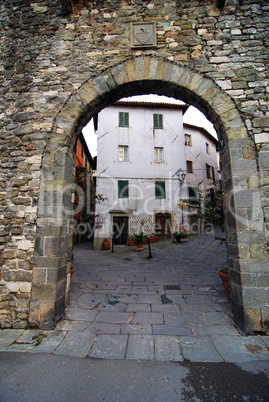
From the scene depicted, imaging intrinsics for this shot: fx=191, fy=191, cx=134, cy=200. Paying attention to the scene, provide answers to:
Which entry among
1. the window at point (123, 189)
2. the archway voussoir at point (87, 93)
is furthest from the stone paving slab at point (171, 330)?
the window at point (123, 189)

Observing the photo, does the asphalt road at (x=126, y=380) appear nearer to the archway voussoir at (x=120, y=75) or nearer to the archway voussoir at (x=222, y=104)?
the archway voussoir at (x=222, y=104)

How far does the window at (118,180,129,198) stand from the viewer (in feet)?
43.0

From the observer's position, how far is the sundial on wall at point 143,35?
11.0ft

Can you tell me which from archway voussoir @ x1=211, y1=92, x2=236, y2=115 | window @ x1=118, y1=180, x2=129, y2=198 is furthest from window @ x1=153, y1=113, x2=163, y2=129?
archway voussoir @ x1=211, y1=92, x2=236, y2=115

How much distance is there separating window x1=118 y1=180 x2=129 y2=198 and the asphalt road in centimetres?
1121

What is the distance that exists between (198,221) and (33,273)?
14111 mm

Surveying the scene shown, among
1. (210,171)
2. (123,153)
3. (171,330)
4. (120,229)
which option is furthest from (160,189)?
(171,330)

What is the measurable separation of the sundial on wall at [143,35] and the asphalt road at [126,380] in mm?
4663

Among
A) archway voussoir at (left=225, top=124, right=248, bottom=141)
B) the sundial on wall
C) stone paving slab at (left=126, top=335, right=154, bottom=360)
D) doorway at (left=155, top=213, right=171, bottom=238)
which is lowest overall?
stone paving slab at (left=126, top=335, right=154, bottom=360)

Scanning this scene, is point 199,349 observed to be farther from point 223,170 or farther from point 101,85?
point 101,85

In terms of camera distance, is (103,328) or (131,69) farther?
(131,69)

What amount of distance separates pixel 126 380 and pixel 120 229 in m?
11.0

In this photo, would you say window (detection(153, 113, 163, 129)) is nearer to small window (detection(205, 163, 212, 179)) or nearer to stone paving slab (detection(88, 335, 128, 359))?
small window (detection(205, 163, 212, 179))

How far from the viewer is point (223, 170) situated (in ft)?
10.7
